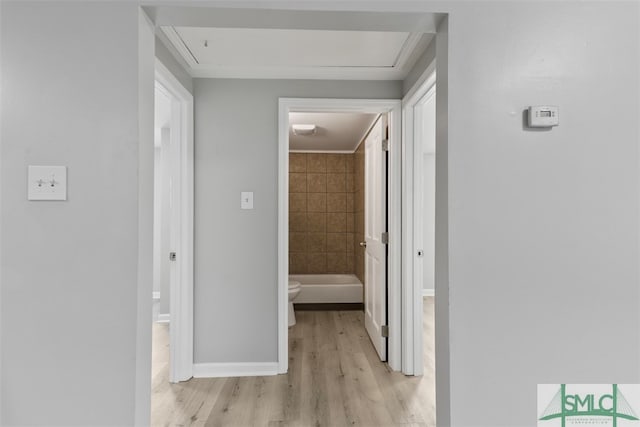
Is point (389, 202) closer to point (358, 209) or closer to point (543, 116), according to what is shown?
point (543, 116)

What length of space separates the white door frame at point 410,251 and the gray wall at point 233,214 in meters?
0.92

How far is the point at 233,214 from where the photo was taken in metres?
2.59

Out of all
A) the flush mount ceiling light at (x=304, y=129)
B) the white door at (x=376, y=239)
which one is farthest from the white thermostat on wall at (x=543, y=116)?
the flush mount ceiling light at (x=304, y=129)

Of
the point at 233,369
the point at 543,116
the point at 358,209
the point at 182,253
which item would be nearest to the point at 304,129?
the point at 358,209

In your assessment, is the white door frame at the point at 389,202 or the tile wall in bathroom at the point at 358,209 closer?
the white door frame at the point at 389,202

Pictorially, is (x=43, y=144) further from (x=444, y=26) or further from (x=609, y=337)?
(x=609, y=337)

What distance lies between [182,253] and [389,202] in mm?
1533

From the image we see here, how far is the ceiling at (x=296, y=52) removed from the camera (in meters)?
1.98

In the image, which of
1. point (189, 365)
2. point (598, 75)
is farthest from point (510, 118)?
point (189, 365)

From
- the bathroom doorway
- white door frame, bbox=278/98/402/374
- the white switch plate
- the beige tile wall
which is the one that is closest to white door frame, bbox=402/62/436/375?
white door frame, bbox=278/98/402/374

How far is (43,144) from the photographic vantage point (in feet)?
4.28

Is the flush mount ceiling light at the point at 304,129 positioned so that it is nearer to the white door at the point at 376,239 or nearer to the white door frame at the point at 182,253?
the white door at the point at 376,239

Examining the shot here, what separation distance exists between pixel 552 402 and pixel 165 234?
374 cm

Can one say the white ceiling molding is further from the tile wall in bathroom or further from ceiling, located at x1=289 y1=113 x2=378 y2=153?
the tile wall in bathroom
